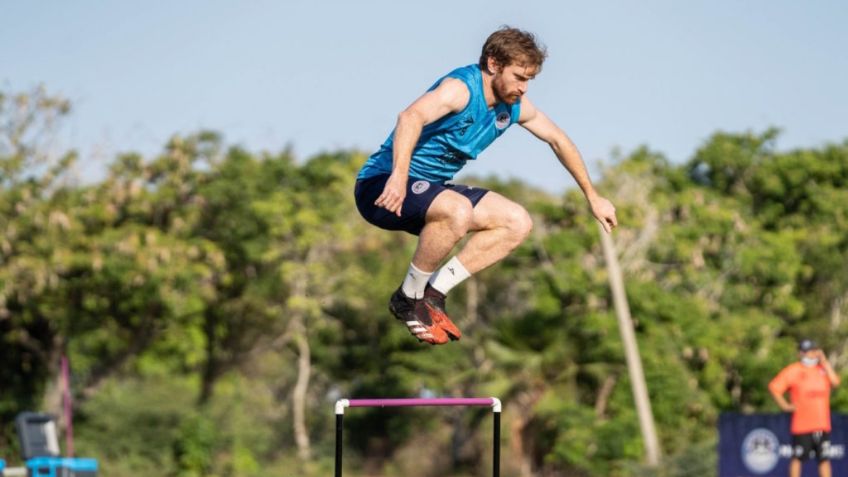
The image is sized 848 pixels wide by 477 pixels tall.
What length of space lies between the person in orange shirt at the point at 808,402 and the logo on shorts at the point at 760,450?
1.53 metres

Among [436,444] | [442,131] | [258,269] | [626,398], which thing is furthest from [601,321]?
[442,131]

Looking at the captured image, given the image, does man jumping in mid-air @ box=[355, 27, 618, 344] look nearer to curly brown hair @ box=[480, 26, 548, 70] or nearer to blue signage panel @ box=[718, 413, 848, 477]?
curly brown hair @ box=[480, 26, 548, 70]

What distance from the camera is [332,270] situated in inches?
1401

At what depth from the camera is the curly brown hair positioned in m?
6.76

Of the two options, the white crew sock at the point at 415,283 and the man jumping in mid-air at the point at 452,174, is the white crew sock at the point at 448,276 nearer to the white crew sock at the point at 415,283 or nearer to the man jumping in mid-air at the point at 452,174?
the man jumping in mid-air at the point at 452,174

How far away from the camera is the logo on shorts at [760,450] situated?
1672 centimetres

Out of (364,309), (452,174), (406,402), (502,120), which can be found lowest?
(406,402)

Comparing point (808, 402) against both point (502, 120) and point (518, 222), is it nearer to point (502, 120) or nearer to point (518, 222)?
point (518, 222)

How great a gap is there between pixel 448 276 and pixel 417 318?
32 cm

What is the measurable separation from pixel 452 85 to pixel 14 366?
28564 millimetres

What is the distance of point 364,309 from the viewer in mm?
36594

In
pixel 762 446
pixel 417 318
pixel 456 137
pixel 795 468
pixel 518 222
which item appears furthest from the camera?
pixel 762 446

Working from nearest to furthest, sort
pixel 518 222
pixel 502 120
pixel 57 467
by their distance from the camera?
pixel 502 120 → pixel 518 222 → pixel 57 467

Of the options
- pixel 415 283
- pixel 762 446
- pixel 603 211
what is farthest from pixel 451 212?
pixel 762 446
